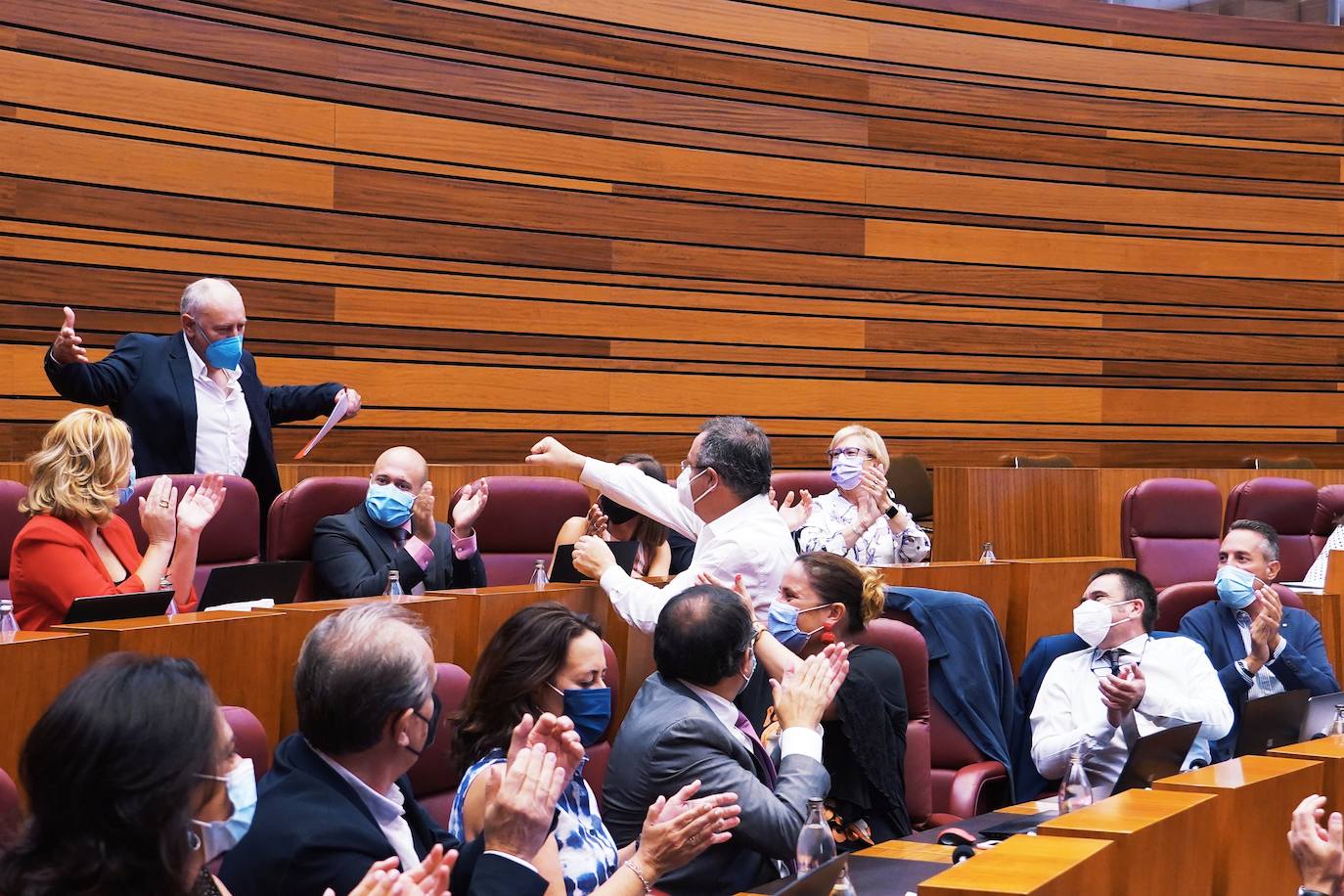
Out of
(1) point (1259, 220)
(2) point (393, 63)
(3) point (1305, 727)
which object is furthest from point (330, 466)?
(1) point (1259, 220)

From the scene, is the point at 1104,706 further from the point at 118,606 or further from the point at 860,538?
the point at 118,606

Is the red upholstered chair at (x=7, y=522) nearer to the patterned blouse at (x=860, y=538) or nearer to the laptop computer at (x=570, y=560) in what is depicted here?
the laptop computer at (x=570, y=560)

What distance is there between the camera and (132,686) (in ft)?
3.76

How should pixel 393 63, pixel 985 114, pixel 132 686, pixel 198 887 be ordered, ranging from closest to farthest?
pixel 132 686 < pixel 198 887 < pixel 393 63 < pixel 985 114

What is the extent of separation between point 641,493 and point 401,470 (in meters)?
0.59

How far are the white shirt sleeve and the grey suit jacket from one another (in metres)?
0.98

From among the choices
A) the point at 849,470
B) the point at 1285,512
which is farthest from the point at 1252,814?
the point at 1285,512

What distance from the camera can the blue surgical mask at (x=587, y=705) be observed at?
198 centimetres

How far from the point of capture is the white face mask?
10.2ft

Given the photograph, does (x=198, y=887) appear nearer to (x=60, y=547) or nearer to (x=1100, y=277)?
(x=60, y=547)

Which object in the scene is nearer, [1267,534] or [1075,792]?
[1075,792]

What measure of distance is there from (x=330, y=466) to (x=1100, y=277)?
393 cm

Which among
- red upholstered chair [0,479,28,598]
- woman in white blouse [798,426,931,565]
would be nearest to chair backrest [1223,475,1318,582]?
woman in white blouse [798,426,931,565]

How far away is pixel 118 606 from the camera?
223cm
